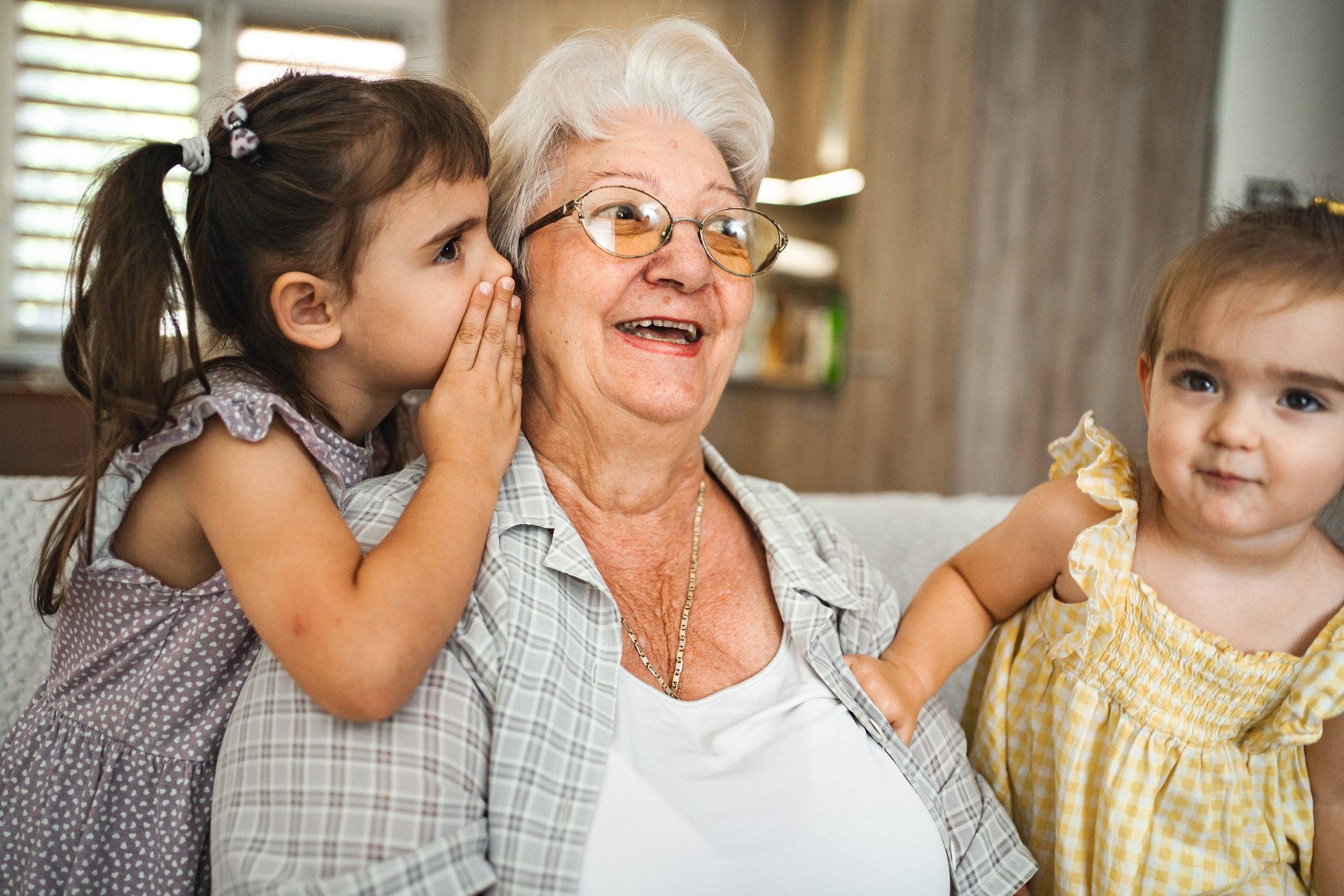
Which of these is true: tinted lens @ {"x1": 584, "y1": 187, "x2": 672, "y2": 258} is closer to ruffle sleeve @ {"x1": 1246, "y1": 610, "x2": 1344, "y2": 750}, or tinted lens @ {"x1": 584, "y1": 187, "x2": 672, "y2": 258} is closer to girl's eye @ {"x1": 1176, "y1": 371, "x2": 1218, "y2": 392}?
girl's eye @ {"x1": 1176, "y1": 371, "x2": 1218, "y2": 392}

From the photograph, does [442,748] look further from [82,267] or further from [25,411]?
[25,411]

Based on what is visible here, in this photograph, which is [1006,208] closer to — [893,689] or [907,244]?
[907,244]

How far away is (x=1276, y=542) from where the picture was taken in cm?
111

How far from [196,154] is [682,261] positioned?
0.57 m

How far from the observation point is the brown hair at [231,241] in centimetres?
102

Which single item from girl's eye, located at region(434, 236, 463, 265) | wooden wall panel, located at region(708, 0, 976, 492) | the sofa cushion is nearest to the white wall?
wooden wall panel, located at region(708, 0, 976, 492)

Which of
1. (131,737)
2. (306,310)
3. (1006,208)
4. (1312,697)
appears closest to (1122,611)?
(1312,697)

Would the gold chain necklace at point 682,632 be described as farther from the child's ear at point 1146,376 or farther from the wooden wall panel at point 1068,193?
the wooden wall panel at point 1068,193

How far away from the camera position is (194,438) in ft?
3.32

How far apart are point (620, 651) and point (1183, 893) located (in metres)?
0.68

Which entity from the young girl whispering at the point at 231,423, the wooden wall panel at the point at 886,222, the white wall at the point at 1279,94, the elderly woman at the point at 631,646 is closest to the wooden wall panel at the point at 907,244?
the wooden wall panel at the point at 886,222

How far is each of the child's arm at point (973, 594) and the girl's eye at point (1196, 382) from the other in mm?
187

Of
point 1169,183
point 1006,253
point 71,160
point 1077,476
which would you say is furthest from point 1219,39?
point 71,160

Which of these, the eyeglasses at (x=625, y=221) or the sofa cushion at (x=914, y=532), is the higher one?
the eyeglasses at (x=625, y=221)
